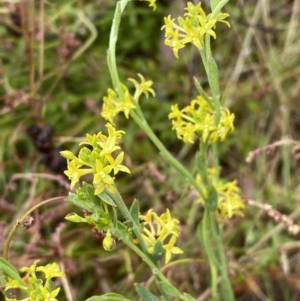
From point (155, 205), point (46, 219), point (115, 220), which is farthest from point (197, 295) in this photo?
point (115, 220)

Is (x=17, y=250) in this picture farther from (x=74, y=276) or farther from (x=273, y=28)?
(x=273, y=28)

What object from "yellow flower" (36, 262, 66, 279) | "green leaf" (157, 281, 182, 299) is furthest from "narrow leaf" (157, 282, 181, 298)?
"yellow flower" (36, 262, 66, 279)

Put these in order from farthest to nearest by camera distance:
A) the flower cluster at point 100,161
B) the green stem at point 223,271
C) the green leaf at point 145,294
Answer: the green stem at point 223,271 → the green leaf at point 145,294 → the flower cluster at point 100,161

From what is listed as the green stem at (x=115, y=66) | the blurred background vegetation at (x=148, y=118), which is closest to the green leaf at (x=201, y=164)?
the green stem at (x=115, y=66)

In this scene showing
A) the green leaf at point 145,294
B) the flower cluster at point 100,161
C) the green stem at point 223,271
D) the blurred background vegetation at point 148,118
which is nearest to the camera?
the flower cluster at point 100,161

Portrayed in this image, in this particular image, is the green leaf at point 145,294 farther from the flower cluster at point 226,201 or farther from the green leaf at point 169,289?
the flower cluster at point 226,201

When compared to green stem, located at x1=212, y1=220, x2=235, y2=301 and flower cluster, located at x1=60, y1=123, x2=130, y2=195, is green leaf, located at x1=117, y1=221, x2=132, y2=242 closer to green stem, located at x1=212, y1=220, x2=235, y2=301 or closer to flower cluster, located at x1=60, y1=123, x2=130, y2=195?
flower cluster, located at x1=60, y1=123, x2=130, y2=195

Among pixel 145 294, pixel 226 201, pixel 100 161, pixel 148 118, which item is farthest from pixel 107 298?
pixel 148 118
